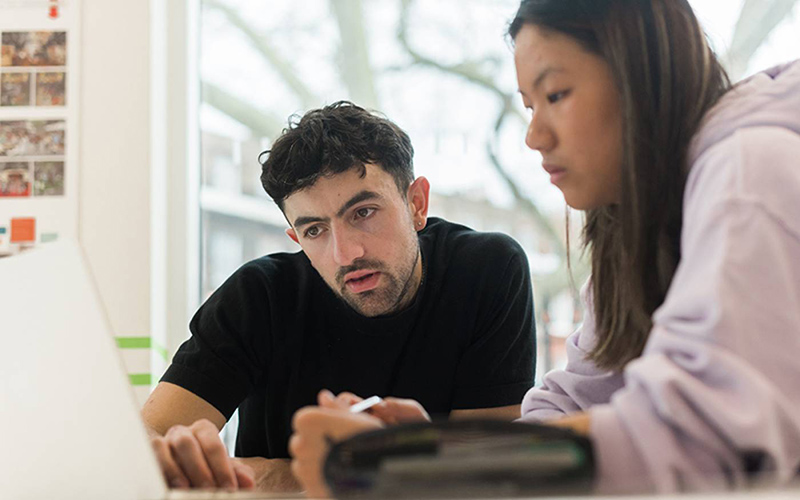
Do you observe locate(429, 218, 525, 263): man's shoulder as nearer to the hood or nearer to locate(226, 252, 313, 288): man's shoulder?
locate(226, 252, 313, 288): man's shoulder

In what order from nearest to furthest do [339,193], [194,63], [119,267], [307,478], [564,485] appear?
1. [564,485]
2. [307,478]
3. [339,193]
4. [119,267]
5. [194,63]

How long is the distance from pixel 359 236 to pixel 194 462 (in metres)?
0.70

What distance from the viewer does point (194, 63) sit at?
2.54 m

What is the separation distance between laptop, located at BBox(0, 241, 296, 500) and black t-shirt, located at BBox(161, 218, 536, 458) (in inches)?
26.6

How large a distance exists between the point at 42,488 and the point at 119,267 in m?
1.57

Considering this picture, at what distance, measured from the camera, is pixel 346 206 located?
57.1 inches

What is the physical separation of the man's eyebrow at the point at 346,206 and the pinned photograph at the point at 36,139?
115 centimetres

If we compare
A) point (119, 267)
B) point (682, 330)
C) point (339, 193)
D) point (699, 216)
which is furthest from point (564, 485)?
point (119, 267)

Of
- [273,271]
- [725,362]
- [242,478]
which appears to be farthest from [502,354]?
[725,362]

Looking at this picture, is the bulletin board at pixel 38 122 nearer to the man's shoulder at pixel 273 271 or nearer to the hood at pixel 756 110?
the man's shoulder at pixel 273 271

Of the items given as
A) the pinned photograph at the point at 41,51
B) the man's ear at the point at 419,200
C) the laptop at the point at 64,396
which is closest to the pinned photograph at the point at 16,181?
the pinned photograph at the point at 41,51

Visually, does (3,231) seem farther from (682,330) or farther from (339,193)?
(682,330)

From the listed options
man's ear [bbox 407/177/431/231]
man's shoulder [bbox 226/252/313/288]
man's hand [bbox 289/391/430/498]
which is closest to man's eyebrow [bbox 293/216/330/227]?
man's shoulder [bbox 226/252/313/288]

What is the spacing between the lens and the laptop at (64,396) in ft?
2.12
